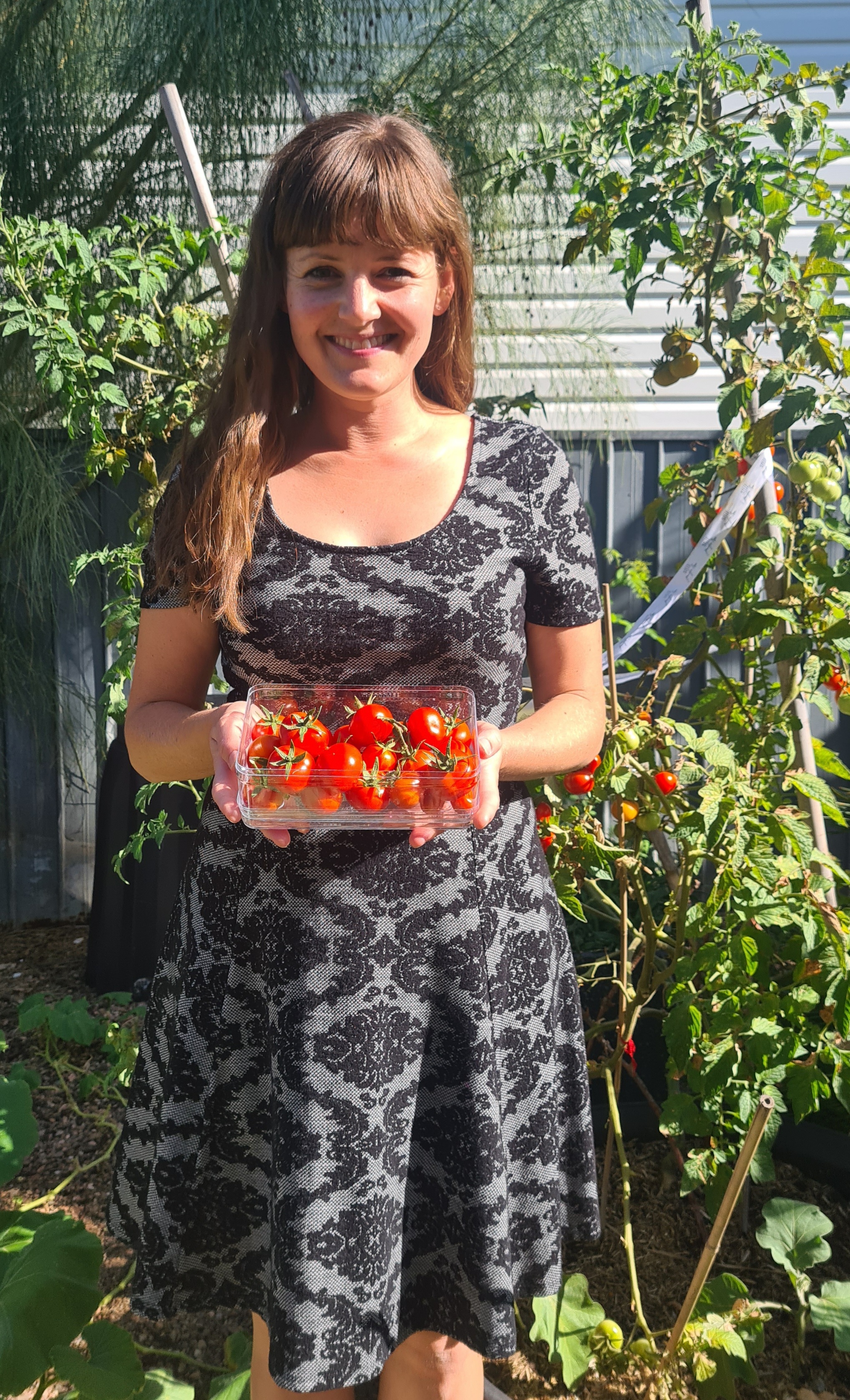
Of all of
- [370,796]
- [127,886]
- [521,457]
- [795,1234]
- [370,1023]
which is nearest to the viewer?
[370,796]

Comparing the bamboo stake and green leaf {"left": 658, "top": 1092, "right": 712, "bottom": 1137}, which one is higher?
the bamboo stake

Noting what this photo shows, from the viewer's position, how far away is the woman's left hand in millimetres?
995

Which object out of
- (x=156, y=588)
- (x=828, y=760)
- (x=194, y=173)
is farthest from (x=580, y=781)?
(x=194, y=173)

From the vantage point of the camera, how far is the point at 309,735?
998 mm

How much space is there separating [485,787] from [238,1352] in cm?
114

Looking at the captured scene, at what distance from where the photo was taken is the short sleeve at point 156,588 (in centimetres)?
117

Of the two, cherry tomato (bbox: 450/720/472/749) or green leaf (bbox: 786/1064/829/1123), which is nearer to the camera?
cherry tomato (bbox: 450/720/472/749)

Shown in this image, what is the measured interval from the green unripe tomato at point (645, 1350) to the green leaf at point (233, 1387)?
0.55 metres

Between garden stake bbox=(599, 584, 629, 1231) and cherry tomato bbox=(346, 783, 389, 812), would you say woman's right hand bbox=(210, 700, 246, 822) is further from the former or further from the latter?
garden stake bbox=(599, 584, 629, 1231)

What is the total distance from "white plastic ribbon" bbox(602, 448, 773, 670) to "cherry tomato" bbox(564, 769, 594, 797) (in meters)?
0.20

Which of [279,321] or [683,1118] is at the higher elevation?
[279,321]

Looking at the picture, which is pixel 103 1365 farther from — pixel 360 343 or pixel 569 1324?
pixel 360 343

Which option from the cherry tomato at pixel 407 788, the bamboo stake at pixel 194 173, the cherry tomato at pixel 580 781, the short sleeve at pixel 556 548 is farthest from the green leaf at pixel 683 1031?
the bamboo stake at pixel 194 173

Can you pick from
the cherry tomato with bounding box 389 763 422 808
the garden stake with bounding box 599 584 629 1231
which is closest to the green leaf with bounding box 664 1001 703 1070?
the garden stake with bounding box 599 584 629 1231
